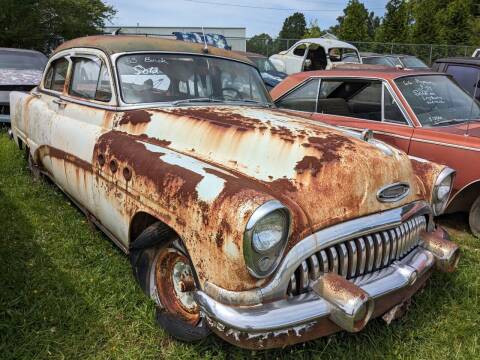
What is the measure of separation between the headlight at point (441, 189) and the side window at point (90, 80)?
2380 millimetres

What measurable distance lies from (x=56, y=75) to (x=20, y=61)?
4.74m

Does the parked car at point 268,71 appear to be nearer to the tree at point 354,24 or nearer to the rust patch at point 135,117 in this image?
the rust patch at point 135,117

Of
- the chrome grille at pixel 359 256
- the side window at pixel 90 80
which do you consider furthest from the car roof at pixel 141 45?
the chrome grille at pixel 359 256

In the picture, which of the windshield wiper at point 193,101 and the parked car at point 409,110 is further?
the parked car at point 409,110

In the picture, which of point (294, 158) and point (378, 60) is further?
point (378, 60)

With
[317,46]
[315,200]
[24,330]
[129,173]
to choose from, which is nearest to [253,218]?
[315,200]

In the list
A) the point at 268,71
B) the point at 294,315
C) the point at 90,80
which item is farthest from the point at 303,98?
the point at 268,71

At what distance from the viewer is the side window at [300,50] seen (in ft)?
45.8

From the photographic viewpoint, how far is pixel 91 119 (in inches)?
140

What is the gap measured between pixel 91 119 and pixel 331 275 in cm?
224

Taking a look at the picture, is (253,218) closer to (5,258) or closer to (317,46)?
(5,258)

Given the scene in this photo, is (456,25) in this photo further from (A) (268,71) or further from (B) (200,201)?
(B) (200,201)

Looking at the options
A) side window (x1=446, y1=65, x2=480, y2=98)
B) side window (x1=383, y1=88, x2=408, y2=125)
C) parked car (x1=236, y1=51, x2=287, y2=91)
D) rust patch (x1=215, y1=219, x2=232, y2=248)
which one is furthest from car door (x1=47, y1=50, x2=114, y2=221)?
parked car (x1=236, y1=51, x2=287, y2=91)

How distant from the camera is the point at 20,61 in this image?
8.62 metres
